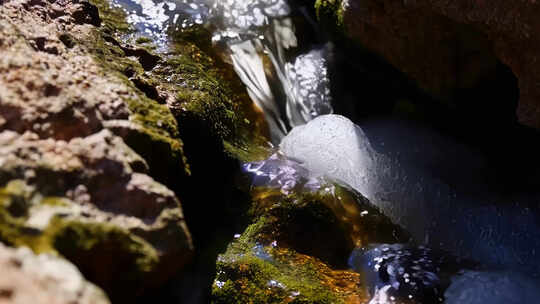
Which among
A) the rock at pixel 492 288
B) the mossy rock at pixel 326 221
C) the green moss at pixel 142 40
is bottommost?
the rock at pixel 492 288

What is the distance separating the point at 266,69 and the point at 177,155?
8.38 ft

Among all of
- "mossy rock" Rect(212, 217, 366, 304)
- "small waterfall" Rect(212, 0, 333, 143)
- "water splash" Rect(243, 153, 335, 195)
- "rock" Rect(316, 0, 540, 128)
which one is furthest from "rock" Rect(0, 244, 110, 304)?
"small waterfall" Rect(212, 0, 333, 143)

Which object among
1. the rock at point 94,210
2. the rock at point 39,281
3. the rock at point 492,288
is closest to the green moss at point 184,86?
the rock at point 94,210

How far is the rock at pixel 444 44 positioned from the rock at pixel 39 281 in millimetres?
2782

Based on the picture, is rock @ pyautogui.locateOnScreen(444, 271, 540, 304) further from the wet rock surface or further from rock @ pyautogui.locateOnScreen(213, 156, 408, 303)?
the wet rock surface

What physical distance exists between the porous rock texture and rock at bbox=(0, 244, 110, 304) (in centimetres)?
9

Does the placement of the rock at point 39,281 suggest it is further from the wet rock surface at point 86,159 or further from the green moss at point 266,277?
the green moss at point 266,277

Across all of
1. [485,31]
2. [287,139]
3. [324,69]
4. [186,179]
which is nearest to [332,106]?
[324,69]

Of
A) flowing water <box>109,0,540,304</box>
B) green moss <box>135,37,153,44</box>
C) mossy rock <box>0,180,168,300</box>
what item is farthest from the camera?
green moss <box>135,37,153,44</box>

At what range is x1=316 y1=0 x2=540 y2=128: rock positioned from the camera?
10.2 feet

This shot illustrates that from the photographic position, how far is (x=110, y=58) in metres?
2.84

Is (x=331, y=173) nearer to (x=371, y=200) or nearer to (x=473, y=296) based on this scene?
(x=371, y=200)

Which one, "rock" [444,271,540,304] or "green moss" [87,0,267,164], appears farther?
"rock" [444,271,540,304]

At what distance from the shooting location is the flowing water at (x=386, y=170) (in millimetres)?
3043
